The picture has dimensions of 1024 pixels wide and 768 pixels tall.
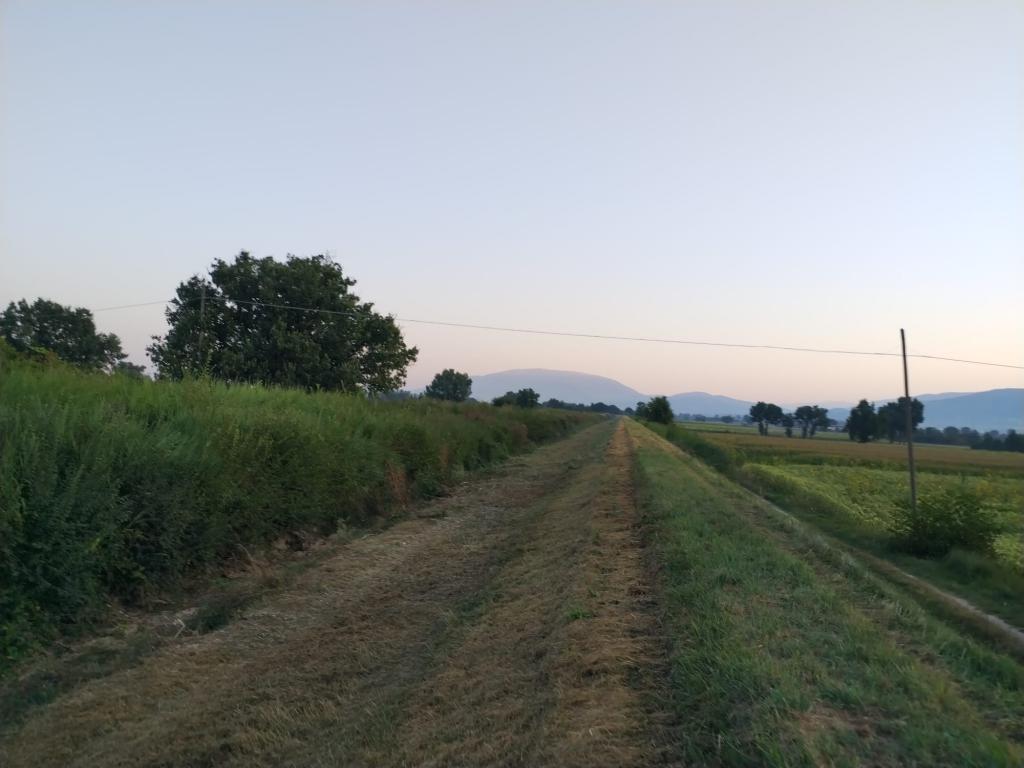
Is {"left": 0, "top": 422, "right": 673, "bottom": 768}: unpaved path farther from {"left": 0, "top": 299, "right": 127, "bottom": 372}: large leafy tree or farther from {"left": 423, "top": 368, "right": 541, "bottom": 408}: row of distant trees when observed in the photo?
{"left": 423, "top": 368, "right": 541, "bottom": 408}: row of distant trees

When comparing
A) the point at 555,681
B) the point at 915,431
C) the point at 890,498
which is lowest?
the point at 890,498

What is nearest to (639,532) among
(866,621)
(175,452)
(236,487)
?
(866,621)

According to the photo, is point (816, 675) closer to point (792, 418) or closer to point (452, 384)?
point (452, 384)

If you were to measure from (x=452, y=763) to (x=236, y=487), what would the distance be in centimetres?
656

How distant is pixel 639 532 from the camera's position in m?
10.4

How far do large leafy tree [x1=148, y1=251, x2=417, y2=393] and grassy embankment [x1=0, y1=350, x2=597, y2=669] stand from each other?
13221 millimetres

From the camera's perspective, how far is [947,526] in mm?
13273

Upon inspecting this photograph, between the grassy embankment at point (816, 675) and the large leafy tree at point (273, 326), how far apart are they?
22.1 meters

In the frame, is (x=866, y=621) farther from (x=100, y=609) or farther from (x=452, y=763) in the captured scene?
(x=100, y=609)

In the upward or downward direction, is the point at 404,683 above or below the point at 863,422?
below

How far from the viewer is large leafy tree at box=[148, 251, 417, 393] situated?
2667cm

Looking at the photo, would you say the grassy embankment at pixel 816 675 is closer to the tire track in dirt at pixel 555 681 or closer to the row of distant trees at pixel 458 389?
the tire track in dirt at pixel 555 681

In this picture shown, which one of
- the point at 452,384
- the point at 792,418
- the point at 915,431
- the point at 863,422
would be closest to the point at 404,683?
the point at 915,431

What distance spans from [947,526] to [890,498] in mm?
10608
